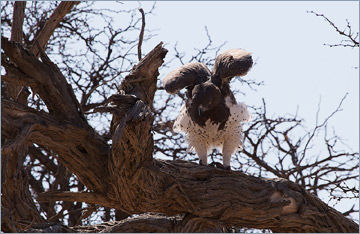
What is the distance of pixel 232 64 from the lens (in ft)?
19.2

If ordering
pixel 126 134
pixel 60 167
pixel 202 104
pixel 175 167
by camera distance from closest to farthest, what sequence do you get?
1. pixel 126 134
2. pixel 175 167
3. pixel 202 104
4. pixel 60 167

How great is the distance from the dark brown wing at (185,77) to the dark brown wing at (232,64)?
0.13 meters

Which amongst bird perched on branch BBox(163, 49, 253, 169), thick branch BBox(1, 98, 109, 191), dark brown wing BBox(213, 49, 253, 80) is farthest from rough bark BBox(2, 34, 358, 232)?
→ dark brown wing BBox(213, 49, 253, 80)

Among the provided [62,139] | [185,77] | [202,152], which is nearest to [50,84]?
[62,139]

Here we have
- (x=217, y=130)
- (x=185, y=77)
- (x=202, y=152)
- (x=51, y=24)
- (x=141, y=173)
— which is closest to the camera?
(x=141, y=173)

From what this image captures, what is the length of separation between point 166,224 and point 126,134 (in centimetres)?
123

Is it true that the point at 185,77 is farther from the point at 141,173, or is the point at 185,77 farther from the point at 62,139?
the point at 62,139

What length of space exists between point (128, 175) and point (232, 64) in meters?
1.59

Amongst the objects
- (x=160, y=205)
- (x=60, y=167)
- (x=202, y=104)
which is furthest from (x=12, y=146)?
(x=60, y=167)

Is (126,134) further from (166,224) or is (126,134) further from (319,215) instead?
(319,215)

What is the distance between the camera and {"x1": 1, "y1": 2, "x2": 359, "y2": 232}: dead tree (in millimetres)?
4688

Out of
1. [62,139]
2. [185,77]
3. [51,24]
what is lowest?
[62,139]

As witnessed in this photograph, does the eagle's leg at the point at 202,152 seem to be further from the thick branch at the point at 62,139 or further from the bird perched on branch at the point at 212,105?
the thick branch at the point at 62,139

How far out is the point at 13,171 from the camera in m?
5.42
